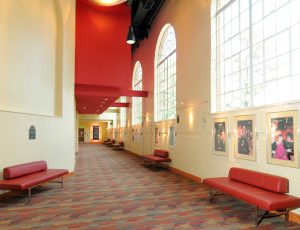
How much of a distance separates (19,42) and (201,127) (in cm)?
514

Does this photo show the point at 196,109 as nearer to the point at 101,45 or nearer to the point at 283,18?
the point at 283,18

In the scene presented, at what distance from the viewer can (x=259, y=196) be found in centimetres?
376

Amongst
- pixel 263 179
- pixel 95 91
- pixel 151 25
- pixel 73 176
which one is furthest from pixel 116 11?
pixel 263 179

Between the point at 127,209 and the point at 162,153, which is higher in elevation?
the point at 162,153

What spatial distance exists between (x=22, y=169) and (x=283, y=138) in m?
5.28

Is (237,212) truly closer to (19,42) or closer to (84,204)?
(84,204)

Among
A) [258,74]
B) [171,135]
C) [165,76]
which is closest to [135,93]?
[165,76]

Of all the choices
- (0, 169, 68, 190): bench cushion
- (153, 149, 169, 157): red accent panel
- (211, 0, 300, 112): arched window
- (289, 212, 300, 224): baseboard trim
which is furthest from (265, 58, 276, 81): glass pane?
(153, 149, 169, 157): red accent panel

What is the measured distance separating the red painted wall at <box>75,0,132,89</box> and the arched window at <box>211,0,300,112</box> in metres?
3.57

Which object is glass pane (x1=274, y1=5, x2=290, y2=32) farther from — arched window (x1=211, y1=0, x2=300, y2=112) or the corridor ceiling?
the corridor ceiling

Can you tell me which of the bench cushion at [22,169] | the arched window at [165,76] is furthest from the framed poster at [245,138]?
the bench cushion at [22,169]

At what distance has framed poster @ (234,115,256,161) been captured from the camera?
4918 mm

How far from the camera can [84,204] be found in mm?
4766

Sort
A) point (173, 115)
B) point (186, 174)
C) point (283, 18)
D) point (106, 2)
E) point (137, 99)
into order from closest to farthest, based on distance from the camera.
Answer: point (283, 18) → point (186, 174) → point (106, 2) → point (173, 115) → point (137, 99)
